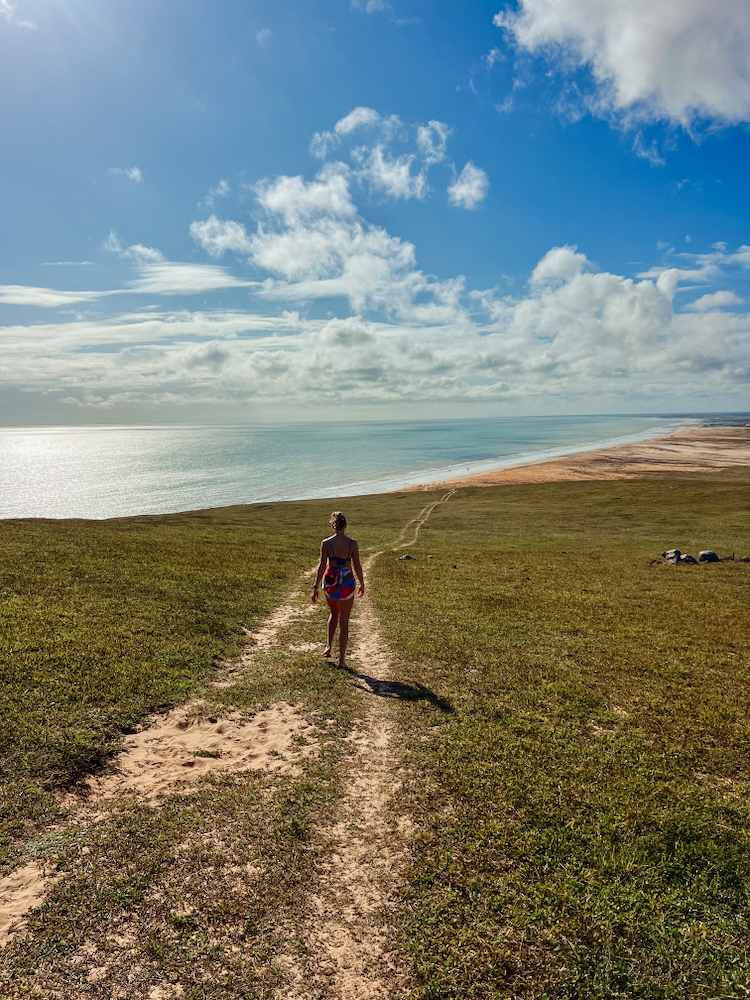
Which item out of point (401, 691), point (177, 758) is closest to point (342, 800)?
point (177, 758)

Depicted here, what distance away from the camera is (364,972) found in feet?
23.5

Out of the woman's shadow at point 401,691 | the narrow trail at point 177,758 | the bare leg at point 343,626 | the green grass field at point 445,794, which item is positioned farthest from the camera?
the bare leg at point 343,626

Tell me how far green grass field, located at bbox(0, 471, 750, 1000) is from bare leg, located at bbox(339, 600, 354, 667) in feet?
2.55

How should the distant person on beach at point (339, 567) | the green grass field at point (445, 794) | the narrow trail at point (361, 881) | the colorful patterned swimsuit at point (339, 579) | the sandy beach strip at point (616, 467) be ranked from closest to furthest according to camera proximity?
the narrow trail at point (361, 881)
the green grass field at point (445, 794)
the distant person on beach at point (339, 567)
the colorful patterned swimsuit at point (339, 579)
the sandy beach strip at point (616, 467)

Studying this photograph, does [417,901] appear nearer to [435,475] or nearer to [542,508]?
[542,508]

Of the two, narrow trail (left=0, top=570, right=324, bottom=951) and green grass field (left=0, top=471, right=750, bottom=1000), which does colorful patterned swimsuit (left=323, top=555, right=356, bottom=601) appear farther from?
narrow trail (left=0, top=570, right=324, bottom=951)

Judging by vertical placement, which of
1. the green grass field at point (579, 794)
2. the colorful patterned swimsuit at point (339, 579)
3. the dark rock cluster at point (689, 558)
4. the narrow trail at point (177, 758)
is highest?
the colorful patterned swimsuit at point (339, 579)

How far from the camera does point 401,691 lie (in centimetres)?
1611

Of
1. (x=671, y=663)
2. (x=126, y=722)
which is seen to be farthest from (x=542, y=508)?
(x=126, y=722)

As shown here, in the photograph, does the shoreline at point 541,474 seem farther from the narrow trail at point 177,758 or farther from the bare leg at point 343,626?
the narrow trail at point 177,758

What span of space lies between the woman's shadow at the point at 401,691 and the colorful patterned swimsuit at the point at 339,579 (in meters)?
2.73

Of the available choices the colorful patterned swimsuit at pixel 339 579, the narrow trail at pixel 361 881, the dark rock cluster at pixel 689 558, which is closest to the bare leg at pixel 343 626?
the colorful patterned swimsuit at pixel 339 579

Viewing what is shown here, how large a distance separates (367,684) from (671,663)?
10984 mm

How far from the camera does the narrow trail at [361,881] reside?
23.1ft
